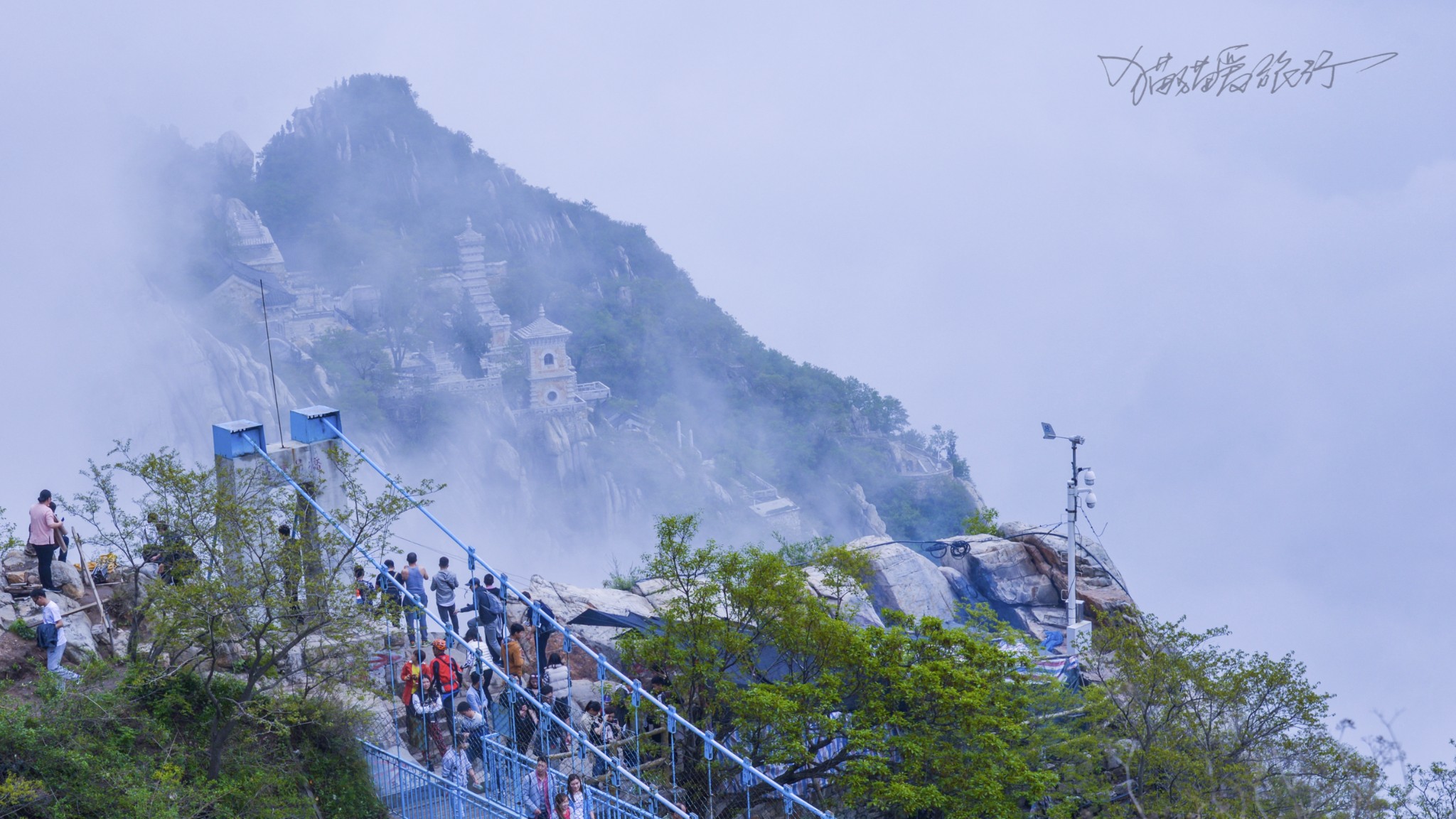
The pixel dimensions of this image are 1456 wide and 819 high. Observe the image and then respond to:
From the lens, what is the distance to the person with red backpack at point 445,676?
14109 millimetres

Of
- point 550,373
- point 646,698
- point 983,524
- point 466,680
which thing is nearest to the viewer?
point 646,698

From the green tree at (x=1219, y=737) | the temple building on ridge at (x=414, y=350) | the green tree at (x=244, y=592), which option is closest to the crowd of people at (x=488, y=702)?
the green tree at (x=244, y=592)

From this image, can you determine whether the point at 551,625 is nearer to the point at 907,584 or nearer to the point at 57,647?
the point at 57,647

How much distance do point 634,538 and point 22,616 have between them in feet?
299

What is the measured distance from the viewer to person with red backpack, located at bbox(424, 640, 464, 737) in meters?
14.1

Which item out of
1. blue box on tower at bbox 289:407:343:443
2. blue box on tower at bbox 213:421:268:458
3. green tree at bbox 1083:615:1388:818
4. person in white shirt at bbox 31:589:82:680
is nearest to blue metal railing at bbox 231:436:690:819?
blue box on tower at bbox 213:421:268:458

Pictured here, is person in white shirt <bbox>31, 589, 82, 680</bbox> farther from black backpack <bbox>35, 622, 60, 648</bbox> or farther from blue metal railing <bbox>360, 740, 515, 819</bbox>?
blue metal railing <bbox>360, 740, 515, 819</bbox>

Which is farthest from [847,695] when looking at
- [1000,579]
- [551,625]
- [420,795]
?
[1000,579]

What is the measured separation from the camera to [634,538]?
106 m

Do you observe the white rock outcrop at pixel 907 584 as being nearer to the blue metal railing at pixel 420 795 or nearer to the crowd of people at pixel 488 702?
the crowd of people at pixel 488 702

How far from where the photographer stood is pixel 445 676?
14.3 metres

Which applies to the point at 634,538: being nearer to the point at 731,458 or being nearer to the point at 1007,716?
the point at 731,458

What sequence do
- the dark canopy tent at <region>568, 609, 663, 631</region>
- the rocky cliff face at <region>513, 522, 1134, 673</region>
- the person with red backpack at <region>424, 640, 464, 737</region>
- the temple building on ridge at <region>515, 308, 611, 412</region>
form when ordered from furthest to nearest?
the temple building on ridge at <region>515, 308, 611, 412</region> → the rocky cliff face at <region>513, 522, 1134, 673</region> → the dark canopy tent at <region>568, 609, 663, 631</region> → the person with red backpack at <region>424, 640, 464, 737</region>

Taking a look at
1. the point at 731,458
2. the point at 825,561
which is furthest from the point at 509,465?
the point at 825,561
